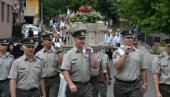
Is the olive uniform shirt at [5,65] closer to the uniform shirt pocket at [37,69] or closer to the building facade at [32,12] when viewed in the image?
the uniform shirt pocket at [37,69]

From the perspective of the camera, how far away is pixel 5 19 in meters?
40.5

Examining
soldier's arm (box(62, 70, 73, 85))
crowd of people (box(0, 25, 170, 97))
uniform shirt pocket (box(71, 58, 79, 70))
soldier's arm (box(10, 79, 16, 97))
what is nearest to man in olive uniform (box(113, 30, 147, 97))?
crowd of people (box(0, 25, 170, 97))

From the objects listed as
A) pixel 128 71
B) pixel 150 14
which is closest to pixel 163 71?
pixel 128 71

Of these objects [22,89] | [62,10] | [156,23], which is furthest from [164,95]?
[62,10]

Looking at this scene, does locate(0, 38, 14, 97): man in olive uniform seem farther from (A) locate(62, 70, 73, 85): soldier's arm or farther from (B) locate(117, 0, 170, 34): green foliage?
(B) locate(117, 0, 170, 34): green foliage

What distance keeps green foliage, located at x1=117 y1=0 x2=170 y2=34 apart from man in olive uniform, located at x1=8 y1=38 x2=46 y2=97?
41.6 ft

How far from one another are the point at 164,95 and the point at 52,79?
9.99 feet

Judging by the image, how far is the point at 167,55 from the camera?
345 inches

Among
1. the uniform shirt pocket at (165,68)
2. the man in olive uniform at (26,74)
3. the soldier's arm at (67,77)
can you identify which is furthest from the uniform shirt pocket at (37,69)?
the uniform shirt pocket at (165,68)

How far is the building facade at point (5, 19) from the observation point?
124 feet

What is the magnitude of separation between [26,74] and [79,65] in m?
0.96

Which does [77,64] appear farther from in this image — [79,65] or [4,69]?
[4,69]

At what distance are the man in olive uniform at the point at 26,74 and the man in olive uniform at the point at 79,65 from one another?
1.83ft

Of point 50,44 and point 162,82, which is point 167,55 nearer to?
point 162,82
